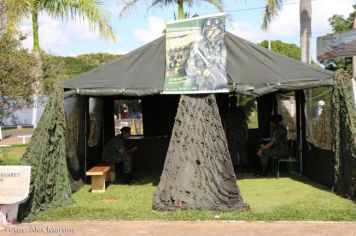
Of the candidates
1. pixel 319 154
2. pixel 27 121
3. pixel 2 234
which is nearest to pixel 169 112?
pixel 319 154

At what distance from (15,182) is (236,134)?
6.40 m

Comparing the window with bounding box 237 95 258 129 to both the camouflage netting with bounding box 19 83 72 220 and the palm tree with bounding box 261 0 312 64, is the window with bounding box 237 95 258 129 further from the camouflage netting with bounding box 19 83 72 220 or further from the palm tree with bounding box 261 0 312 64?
the camouflage netting with bounding box 19 83 72 220

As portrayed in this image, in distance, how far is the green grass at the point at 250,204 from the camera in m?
8.02

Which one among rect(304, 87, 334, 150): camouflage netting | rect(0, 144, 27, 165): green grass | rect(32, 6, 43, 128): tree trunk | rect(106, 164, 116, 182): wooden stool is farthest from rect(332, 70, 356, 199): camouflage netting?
rect(0, 144, 27, 165): green grass

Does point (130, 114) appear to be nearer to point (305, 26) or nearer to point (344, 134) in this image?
point (344, 134)

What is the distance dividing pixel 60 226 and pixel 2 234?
83 cm

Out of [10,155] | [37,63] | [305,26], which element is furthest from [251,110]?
[10,155]

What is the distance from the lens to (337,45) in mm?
14297

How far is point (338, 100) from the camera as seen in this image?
9602 millimetres

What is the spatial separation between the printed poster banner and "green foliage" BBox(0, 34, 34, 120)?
15.2 feet

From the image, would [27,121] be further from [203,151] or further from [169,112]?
[203,151]

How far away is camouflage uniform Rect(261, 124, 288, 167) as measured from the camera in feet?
39.1

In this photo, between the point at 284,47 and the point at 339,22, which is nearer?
the point at 339,22

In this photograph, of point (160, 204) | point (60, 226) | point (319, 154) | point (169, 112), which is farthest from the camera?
point (169, 112)
